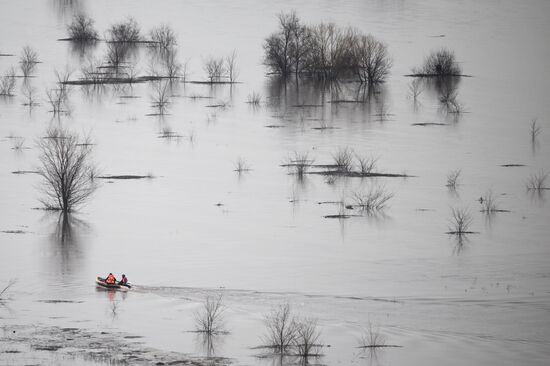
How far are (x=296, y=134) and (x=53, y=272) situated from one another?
25321mm

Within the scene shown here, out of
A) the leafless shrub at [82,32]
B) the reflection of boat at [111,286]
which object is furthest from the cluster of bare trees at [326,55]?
the reflection of boat at [111,286]

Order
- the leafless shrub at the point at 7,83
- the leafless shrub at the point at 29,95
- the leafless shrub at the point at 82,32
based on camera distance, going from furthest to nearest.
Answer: the leafless shrub at the point at 82,32, the leafless shrub at the point at 7,83, the leafless shrub at the point at 29,95

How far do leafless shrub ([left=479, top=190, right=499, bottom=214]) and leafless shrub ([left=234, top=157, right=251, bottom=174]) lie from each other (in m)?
10.0

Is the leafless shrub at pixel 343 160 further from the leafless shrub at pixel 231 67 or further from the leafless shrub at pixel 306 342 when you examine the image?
the leafless shrub at pixel 231 67

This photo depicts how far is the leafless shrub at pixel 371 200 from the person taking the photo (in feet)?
119

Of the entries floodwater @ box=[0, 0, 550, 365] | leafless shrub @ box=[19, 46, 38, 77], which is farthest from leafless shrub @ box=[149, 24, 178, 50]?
floodwater @ box=[0, 0, 550, 365]

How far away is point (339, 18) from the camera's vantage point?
10550cm

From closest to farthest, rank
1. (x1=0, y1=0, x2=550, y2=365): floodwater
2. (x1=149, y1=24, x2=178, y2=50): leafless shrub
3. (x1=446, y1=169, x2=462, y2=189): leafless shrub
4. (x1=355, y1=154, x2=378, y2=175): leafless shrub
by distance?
(x1=0, y1=0, x2=550, y2=365): floodwater, (x1=446, y1=169, x2=462, y2=189): leafless shrub, (x1=355, y1=154, x2=378, y2=175): leafless shrub, (x1=149, y1=24, x2=178, y2=50): leafless shrub

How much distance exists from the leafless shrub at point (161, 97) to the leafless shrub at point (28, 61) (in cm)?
888

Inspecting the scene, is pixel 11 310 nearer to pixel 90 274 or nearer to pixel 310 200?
pixel 90 274

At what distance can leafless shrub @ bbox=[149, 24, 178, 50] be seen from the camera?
287 ft

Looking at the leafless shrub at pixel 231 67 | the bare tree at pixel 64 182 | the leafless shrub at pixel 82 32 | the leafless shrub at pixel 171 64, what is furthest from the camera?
the leafless shrub at pixel 82 32

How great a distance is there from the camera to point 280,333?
806 inches

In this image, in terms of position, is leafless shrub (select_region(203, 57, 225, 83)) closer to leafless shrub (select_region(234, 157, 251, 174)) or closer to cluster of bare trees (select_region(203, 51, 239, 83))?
cluster of bare trees (select_region(203, 51, 239, 83))
